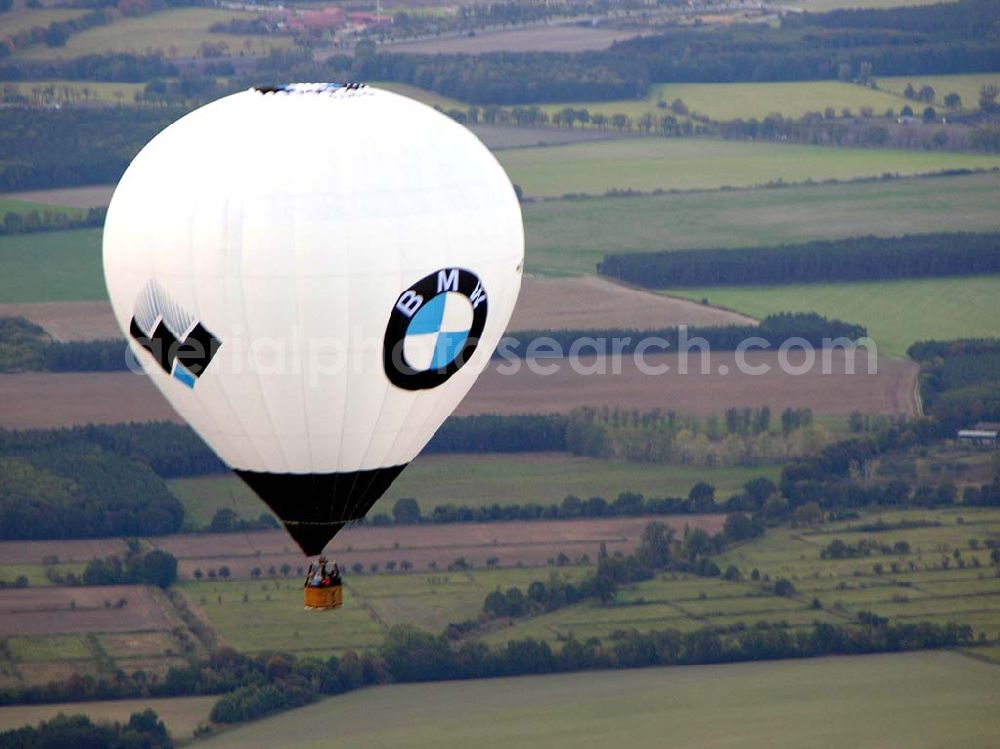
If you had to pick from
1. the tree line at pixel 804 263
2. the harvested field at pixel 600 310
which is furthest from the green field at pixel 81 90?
the harvested field at pixel 600 310

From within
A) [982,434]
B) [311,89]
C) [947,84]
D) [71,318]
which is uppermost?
[947,84]

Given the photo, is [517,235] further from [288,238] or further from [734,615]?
[734,615]

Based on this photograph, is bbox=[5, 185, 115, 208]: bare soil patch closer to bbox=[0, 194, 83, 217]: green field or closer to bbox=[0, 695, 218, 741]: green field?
bbox=[0, 194, 83, 217]: green field

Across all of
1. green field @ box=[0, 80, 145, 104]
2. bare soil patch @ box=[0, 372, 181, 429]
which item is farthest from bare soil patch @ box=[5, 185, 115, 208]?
bare soil patch @ box=[0, 372, 181, 429]

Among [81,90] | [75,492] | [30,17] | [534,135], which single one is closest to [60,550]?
[75,492]

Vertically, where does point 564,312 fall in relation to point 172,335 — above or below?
above

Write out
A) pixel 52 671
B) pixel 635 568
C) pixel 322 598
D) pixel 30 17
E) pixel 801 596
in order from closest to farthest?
1. pixel 322 598
2. pixel 52 671
3. pixel 801 596
4. pixel 635 568
5. pixel 30 17

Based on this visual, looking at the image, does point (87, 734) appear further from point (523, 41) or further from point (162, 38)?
point (523, 41)
